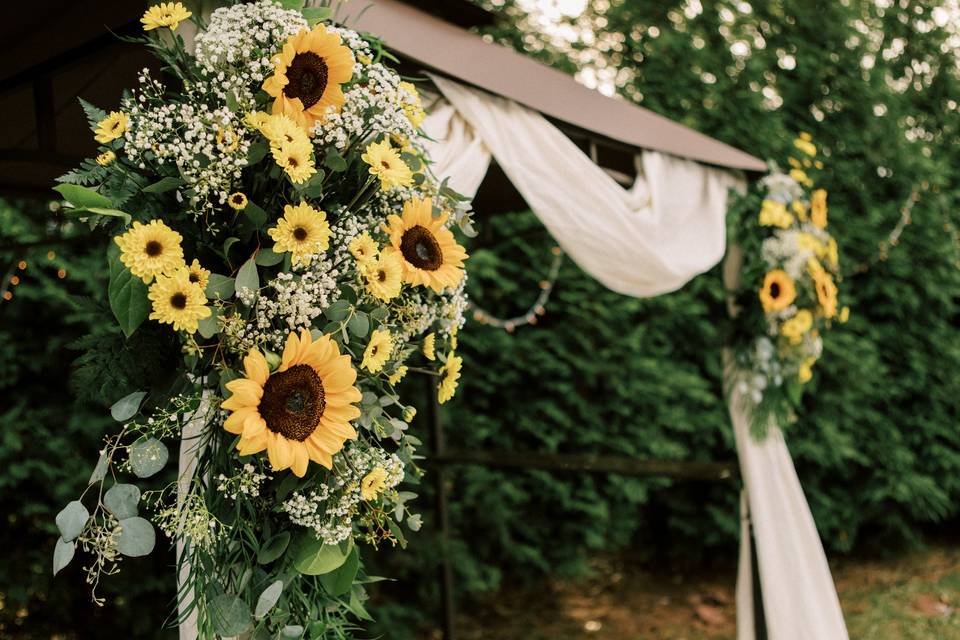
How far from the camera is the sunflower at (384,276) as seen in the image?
1439 millimetres

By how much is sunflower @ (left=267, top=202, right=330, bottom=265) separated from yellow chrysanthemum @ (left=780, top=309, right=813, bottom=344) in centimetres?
207

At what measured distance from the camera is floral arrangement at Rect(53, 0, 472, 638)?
50.8 inches

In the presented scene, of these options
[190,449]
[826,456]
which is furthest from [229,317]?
[826,456]

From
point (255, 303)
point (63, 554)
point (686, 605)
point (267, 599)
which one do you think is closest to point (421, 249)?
point (255, 303)

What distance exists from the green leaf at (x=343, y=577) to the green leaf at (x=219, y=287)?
51 centimetres

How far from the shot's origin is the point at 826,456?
4613mm

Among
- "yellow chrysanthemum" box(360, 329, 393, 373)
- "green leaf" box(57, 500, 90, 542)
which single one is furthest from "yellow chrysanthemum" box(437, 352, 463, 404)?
"green leaf" box(57, 500, 90, 542)

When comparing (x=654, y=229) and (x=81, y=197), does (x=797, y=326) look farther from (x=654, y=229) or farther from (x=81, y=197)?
(x=81, y=197)

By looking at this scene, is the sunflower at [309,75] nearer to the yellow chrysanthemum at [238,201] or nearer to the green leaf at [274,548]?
the yellow chrysanthemum at [238,201]

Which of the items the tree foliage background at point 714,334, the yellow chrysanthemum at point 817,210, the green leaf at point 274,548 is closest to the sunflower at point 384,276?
the green leaf at point 274,548

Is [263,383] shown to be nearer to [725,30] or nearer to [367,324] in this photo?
[367,324]

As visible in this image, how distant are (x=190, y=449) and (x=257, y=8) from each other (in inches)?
30.8

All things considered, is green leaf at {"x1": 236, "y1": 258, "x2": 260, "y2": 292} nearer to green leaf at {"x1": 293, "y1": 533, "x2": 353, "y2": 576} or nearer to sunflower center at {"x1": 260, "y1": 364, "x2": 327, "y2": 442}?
sunflower center at {"x1": 260, "y1": 364, "x2": 327, "y2": 442}

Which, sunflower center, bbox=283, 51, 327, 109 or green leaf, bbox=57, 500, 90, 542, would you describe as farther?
sunflower center, bbox=283, 51, 327, 109
